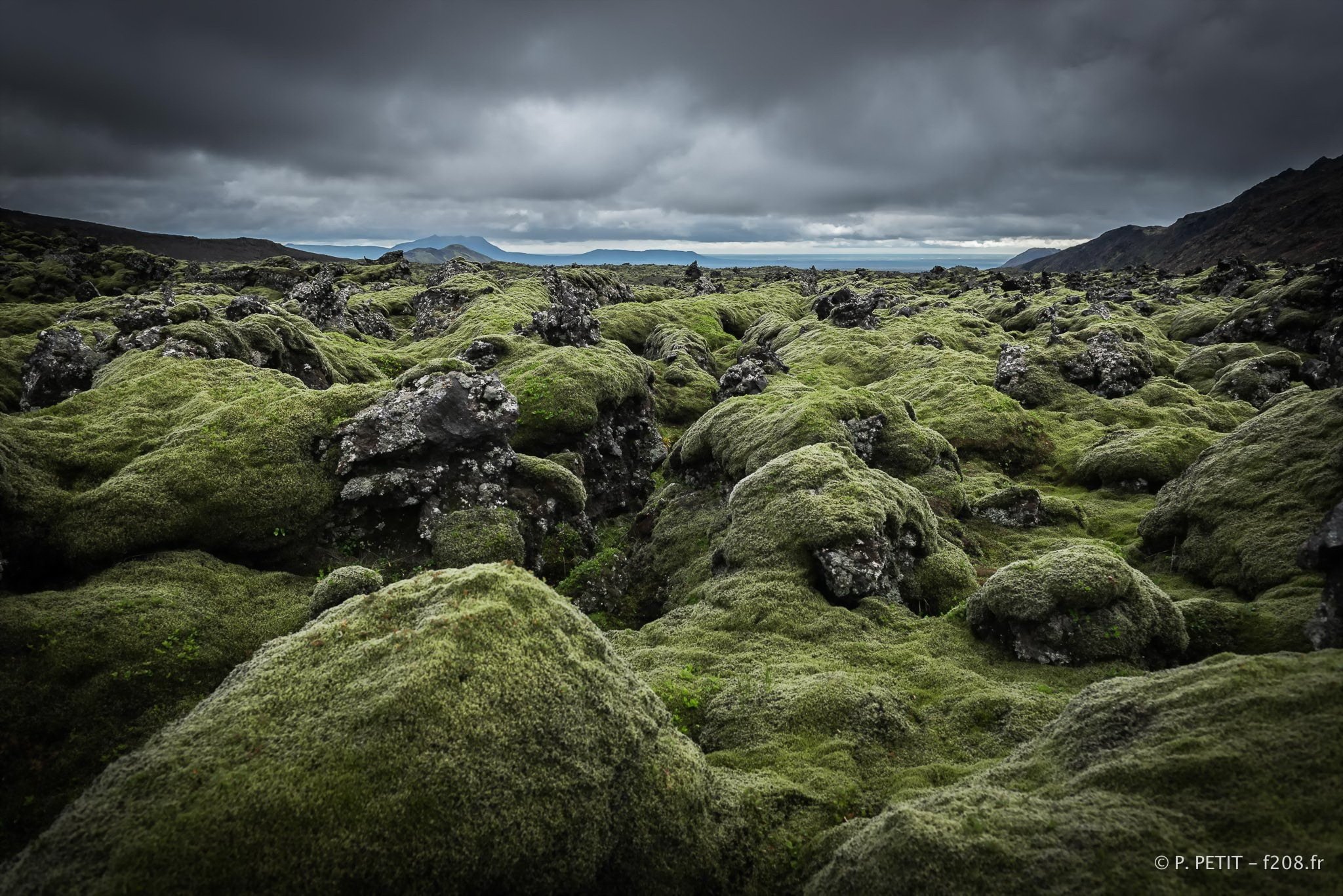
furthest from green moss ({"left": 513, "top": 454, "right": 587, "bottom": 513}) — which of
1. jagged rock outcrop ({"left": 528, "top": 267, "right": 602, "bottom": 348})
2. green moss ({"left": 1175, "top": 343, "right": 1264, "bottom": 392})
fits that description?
green moss ({"left": 1175, "top": 343, "right": 1264, "bottom": 392})

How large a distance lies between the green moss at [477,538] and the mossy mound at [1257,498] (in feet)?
58.9

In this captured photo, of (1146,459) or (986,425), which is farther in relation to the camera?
(986,425)

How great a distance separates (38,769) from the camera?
8508mm

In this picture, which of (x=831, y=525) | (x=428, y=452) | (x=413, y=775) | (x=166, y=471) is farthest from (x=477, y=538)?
(x=413, y=775)

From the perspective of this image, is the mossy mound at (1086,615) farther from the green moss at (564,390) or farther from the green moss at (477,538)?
the green moss at (564,390)

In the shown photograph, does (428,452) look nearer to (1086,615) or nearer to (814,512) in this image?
(814,512)

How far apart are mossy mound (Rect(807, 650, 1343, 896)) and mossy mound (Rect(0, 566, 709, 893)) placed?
2.42 m

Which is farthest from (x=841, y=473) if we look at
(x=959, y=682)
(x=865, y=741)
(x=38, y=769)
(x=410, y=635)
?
(x=38, y=769)

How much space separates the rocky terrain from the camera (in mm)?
5402

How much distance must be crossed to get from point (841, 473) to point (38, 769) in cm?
1660

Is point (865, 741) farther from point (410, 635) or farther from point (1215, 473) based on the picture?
point (1215, 473)

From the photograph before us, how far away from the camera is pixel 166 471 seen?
47.0 ft

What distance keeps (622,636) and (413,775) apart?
878 centimetres

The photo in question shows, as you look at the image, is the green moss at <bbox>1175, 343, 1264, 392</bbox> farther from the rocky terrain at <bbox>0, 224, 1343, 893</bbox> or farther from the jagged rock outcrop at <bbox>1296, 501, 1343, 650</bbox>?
the jagged rock outcrop at <bbox>1296, 501, 1343, 650</bbox>
